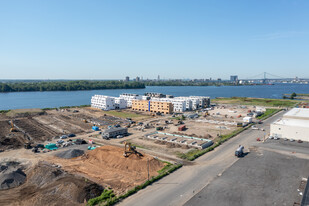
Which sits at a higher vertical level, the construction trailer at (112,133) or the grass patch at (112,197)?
the construction trailer at (112,133)

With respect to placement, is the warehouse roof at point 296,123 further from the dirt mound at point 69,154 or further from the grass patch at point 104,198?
the dirt mound at point 69,154

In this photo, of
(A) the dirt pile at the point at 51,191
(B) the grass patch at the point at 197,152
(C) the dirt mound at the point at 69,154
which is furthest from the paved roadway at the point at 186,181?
(C) the dirt mound at the point at 69,154

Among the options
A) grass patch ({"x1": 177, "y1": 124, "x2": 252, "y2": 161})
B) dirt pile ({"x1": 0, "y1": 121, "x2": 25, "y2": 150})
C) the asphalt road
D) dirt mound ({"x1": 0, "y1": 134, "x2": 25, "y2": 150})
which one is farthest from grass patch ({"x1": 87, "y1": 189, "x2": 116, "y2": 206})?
dirt pile ({"x1": 0, "y1": 121, "x2": 25, "y2": 150})

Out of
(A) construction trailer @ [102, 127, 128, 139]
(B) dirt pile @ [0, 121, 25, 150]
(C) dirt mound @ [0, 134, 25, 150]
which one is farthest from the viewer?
(A) construction trailer @ [102, 127, 128, 139]

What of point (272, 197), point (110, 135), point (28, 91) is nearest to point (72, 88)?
point (28, 91)

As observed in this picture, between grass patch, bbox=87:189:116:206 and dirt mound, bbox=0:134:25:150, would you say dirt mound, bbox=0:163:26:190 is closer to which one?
grass patch, bbox=87:189:116:206

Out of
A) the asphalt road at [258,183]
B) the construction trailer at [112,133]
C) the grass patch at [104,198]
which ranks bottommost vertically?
the grass patch at [104,198]

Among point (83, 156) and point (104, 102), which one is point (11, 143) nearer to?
point (83, 156)
